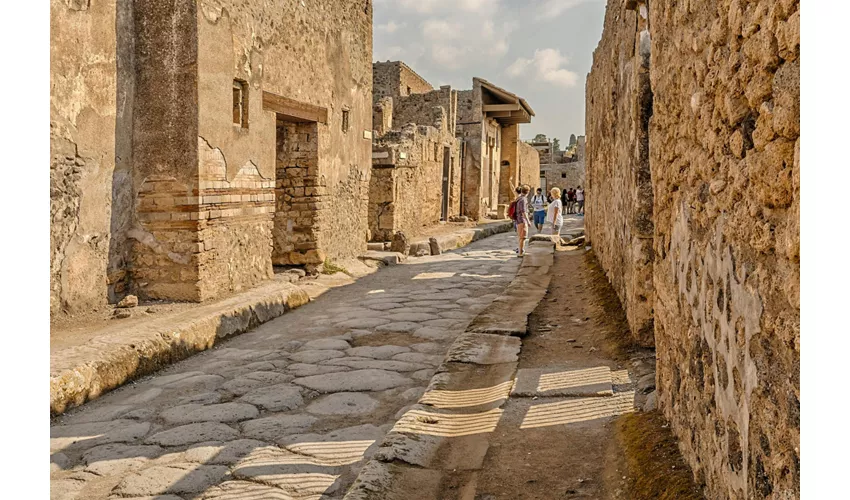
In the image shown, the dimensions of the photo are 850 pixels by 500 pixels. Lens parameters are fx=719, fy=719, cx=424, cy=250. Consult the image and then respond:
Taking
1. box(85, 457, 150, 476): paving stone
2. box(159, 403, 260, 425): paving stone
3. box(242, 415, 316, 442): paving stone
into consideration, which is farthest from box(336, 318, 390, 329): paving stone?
box(85, 457, 150, 476): paving stone

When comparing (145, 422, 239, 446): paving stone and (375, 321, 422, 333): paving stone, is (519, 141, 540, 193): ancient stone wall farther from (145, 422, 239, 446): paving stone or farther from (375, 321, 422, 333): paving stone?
(145, 422, 239, 446): paving stone

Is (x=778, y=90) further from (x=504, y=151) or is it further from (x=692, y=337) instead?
(x=504, y=151)

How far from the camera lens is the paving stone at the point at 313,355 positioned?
5.11m

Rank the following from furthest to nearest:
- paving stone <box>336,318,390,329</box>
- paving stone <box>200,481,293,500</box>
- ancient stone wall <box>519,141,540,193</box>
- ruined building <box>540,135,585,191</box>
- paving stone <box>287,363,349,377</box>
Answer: ruined building <box>540,135,585,191</box>, ancient stone wall <box>519,141,540,193</box>, paving stone <box>336,318,390,329</box>, paving stone <box>287,363,349,377</box>, paving stone <box>200,481,293,500</box>

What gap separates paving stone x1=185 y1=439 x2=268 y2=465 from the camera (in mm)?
3284

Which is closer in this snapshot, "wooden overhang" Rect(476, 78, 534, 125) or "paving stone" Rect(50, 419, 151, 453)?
"paving stone" Rect(50, 419, 151, 453)

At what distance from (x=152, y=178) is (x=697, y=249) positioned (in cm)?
551

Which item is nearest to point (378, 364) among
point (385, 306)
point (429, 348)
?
point (429, 348)

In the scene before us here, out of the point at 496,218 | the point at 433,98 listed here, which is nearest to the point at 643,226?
the point at 433,98

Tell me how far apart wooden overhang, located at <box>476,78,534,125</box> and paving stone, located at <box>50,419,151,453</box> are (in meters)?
21.5

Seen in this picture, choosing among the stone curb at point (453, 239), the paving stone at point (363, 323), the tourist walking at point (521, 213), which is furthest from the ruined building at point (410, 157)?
the paving stone at point (363, 323)

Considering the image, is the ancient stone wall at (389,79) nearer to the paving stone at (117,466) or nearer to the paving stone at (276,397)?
the paving stone at (276,397)

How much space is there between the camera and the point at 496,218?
24672 mm

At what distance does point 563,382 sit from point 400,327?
8.29 ft
